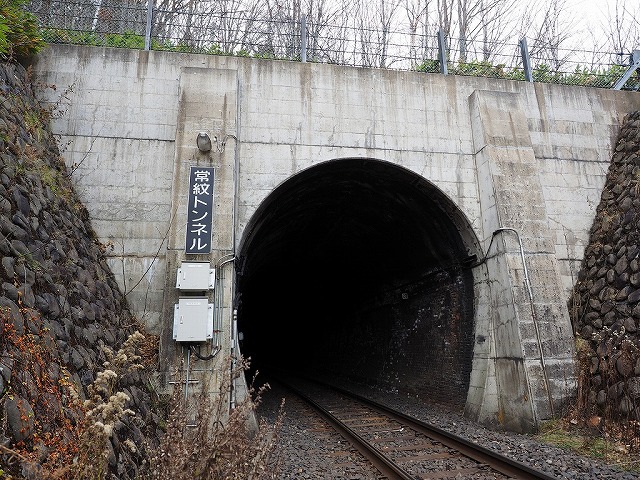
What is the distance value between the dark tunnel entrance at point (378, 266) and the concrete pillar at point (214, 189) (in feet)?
2.60

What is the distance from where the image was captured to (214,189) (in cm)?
702

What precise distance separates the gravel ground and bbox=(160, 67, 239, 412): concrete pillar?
133 centimetres

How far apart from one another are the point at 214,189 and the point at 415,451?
4.80 meters

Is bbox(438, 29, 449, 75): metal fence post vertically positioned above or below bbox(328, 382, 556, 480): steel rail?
above

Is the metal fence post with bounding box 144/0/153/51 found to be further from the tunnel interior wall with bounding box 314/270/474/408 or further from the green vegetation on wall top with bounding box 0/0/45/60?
the tunnel interior wall with bounding box 314/270/474/408


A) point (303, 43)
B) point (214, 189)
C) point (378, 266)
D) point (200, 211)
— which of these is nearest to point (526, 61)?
point (303, 43)

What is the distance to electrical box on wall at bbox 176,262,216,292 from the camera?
20.7ft

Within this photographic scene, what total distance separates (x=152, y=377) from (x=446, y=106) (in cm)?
711

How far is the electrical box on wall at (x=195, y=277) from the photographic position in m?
6.32

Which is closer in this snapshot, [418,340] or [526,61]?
[526,61]

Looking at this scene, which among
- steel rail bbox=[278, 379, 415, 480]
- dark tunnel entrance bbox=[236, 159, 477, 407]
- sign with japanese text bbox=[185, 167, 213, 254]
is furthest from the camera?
dark tunnel entrance bbox=[236, 159, 477, 407]

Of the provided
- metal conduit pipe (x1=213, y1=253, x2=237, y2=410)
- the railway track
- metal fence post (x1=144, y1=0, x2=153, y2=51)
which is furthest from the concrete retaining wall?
the railway track

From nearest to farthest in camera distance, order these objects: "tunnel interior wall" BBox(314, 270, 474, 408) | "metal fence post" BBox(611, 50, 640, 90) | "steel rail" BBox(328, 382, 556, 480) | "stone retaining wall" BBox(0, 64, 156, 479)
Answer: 1. "stone retaining wall" BBox(0, 64, 156, 479)
2. "steel rail" BBox(328, 382, 556, 480)
3. "tunnel interior wall" BBox(314, 270, 474, 408)
4. "metal fence post" BBox(611, 50, 640, 90)

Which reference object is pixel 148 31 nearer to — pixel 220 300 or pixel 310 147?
pixel 310 147
